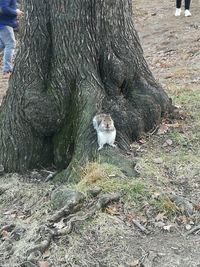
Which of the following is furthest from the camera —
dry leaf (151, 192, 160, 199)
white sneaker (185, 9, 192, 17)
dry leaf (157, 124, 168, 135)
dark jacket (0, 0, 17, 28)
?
white sneaker (185, 9, 192, 17)

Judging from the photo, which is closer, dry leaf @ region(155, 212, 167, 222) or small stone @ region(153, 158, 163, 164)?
dry leaf @ region(155, 212, 167, 222)

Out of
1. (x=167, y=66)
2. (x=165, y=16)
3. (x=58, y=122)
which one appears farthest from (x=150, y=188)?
(x=165, y=16)

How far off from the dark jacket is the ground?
4.52 m

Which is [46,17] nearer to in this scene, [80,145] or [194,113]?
[80,145]

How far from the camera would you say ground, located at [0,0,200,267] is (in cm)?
449

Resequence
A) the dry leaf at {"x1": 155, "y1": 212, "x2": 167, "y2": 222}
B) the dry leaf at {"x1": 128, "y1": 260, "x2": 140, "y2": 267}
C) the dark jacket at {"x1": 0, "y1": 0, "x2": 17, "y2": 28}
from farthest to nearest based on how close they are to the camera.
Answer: the dark jacket at {"x1": 0, "y1": 0, "x2": 17, "y2": 28} < the dry leaf at {"x1": 155, "y1": 212, "x2": 167, "y2": 222} < the dry leaf at {"x1": 128, "y1": 260, "x2": 140, "y2": 267}

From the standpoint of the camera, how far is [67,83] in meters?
6.23

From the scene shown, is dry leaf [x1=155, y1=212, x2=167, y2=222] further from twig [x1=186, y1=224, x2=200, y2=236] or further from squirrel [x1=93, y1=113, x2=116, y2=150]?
squirrel [x1=93, y1=113, x2=116, y2=150]

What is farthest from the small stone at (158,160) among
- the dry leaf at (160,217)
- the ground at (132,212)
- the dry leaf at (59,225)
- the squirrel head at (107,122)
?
the dry leaf at (59,225)

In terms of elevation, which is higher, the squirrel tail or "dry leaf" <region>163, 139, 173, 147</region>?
the squirrel tail

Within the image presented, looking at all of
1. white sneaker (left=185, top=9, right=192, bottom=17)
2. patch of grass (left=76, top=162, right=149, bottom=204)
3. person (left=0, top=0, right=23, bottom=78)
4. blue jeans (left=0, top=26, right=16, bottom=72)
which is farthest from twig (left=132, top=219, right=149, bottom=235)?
white sneaker (left=185, top=9, right=192, bottom=17)

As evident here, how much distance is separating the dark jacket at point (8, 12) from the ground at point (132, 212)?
4.52 metres

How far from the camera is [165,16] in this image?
15.9m

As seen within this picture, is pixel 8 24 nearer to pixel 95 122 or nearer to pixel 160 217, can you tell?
pixel 95 122
